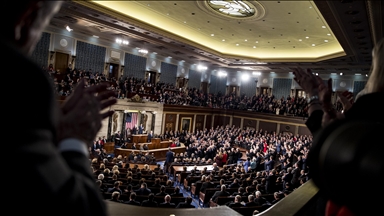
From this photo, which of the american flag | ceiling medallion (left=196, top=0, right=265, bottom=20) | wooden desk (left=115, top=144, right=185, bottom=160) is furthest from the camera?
the american flag

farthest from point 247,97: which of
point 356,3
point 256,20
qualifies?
point 356,3

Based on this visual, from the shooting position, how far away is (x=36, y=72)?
0.57 meters

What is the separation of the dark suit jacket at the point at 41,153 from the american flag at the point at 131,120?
66.7 feet

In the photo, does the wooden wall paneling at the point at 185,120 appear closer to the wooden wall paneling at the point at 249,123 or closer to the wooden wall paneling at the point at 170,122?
the wooden wall paneling at the point at 170,122

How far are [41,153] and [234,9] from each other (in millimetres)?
16053

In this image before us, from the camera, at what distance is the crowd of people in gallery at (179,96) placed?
1756cm

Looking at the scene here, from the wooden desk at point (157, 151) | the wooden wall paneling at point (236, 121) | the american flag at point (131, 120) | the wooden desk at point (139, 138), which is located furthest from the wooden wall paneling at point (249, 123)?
the wooden desk at point (139, 138)

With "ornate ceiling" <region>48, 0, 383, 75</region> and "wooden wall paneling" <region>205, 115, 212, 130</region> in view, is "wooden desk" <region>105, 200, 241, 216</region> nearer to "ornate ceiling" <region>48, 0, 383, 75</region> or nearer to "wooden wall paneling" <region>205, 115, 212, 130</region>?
"ornate ceiling" <region>48, 0, 383, 75</region>

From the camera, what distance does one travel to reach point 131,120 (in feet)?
68.1

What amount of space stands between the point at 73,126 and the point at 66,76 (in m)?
18.0

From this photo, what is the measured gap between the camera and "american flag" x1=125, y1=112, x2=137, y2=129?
20.5 meters

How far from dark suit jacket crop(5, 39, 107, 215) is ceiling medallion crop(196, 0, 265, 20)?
14.4 meters

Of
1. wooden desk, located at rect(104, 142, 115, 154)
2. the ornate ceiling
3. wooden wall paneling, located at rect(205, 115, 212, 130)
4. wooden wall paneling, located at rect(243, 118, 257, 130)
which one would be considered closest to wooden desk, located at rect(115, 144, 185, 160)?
wooden desk, located at rect(104, 142, 115, 154)

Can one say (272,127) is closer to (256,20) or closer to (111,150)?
(256,20)
